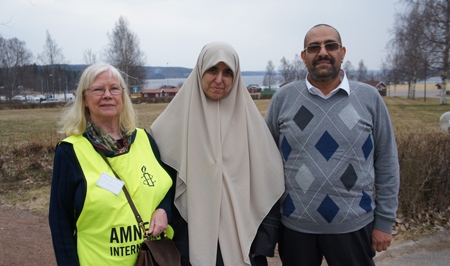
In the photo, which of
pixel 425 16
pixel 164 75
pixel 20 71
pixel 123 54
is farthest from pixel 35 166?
pixel 164 75

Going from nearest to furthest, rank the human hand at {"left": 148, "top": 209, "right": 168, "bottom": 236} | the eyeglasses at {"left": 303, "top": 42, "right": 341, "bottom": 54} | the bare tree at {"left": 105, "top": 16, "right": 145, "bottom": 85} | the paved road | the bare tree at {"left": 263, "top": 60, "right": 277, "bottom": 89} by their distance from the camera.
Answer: the human hand at {"left": 148, "top": 209, "right": 168, "bottom": 236}
the eyeglasses at {"left": 303, "top": 42, "right": 341, "bottom": 54}
the paved road
the bare tree at {"left": 105, "top": 16, "right": 145, "bottom": 85}
the bare tree at {"left": 263, "top": 60, "right": 277, "bottom": 89}

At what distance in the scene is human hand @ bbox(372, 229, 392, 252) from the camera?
2.52 metres

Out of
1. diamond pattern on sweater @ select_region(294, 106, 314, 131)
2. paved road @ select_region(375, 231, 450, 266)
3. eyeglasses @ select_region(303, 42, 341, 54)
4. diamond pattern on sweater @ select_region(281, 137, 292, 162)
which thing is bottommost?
paved road @ select_region(375, 231, 450, 266)

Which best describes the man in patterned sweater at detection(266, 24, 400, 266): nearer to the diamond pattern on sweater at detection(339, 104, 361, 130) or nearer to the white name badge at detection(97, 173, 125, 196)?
the diamond pattern on sweater at detection(339, 104, 361, 130)

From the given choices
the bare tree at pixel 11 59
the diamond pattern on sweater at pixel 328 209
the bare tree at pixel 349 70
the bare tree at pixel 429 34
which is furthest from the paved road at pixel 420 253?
the bare tree at pixel 349 70

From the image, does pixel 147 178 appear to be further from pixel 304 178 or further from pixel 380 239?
pixel 380 239

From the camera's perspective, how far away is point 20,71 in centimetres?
5972

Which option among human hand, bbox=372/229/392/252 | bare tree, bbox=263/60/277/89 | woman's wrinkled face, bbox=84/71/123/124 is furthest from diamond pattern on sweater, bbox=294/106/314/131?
bare tree, bbox=263/60/277/89

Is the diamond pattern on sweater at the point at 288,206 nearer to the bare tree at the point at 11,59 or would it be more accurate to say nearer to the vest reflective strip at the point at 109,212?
the vest reflective strip at the point at 109,212

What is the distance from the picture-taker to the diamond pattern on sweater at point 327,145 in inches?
94.4

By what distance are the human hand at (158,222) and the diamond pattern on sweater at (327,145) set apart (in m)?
1.06

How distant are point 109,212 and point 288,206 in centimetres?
116

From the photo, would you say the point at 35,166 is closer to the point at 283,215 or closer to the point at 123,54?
the point at 283,215

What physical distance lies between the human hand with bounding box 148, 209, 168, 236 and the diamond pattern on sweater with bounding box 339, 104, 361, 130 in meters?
1.28
